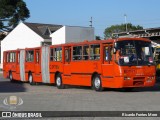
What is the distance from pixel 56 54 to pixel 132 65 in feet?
21.5

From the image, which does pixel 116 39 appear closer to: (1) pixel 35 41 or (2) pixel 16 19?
(1) pixel 35 41

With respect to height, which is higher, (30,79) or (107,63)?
(107,63)

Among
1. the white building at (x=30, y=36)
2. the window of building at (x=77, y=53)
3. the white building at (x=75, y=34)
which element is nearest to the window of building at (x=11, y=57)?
the window of building at (x=77, y=53)

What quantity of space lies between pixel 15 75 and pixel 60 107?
710 inches

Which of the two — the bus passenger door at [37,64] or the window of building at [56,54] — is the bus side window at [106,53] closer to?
the window of building at [56,54]

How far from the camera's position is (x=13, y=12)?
250 feet

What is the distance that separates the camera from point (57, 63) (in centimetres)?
2498

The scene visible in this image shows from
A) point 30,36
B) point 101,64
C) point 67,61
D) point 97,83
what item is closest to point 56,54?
point 67,61

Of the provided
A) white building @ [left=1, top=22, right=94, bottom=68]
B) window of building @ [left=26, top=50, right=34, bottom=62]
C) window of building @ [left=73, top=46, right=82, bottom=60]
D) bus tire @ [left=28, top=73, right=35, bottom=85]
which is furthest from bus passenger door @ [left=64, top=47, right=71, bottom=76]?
white building @ [left=1, top=22, right=94, bottom=68]

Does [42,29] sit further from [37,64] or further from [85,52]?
[85,52]

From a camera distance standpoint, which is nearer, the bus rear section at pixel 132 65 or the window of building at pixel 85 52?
the bus rear section at pixel 132 65

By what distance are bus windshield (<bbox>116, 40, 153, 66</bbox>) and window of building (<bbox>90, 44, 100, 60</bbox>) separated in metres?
1.47

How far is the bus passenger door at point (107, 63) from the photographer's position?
20417mm

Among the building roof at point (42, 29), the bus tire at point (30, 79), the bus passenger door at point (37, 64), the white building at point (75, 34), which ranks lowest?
the bus tire at point (30, 79)
